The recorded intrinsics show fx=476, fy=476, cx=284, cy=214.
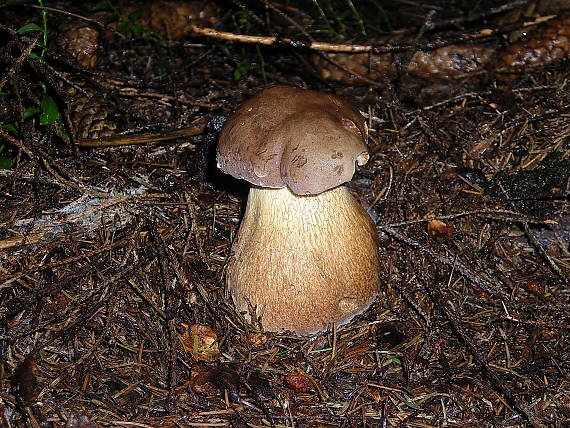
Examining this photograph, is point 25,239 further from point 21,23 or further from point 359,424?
point 21,23

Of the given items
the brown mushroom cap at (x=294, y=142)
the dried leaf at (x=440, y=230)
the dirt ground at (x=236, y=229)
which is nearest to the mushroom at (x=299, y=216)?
the brown mushroom cap at (x=294, y=142)

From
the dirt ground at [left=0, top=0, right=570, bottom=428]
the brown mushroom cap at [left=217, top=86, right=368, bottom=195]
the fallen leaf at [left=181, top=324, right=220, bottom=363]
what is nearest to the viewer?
the brown mushroom cap at [left=217, top=86, right=368, bottom=195]

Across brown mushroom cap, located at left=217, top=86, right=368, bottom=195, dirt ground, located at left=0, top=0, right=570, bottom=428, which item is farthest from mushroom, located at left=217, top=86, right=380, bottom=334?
dirt ground, located at left=0, top=0, right=570, bottom=428

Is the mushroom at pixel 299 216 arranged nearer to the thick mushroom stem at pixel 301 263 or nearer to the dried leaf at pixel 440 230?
the thick mushroom stem at pixel 301 263

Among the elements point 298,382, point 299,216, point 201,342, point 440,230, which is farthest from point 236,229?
point 440,230

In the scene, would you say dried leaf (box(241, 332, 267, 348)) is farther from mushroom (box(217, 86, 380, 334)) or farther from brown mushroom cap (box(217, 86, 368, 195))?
brown mushroom cap (box(217, 86, 368, 195))

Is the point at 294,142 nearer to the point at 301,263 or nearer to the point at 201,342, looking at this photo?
the point at 301,263
